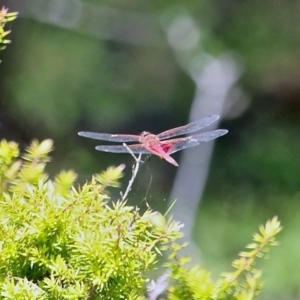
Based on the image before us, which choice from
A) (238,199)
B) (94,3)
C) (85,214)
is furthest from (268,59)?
(85,214)

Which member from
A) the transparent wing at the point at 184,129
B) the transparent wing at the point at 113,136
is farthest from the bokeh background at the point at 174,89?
the transparent wing at the point at 113,136

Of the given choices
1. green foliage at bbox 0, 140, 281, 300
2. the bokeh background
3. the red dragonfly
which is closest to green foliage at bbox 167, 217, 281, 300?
green foliage at bbox 0, 140, 281, 300

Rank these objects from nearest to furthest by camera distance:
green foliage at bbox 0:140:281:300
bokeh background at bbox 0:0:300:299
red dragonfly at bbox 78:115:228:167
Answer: green foliage at bbox 0:140:281:300
red dragonfly at bbox 78:115:228:167
bokeh background at bbox 0:0:300:299

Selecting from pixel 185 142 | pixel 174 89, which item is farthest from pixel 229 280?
pixel 174 89

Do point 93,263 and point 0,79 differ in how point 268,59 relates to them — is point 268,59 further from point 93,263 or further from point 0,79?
point 93,263

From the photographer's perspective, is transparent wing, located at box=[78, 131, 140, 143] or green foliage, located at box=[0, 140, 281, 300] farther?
transparent wing, located at box=[78, 131, 140, 143]

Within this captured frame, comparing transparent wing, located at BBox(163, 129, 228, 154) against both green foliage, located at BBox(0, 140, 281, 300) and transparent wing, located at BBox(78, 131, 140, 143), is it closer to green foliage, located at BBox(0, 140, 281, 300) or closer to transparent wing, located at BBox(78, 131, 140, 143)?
transparent wing, located at BBox(78, 131, 140, 143)
